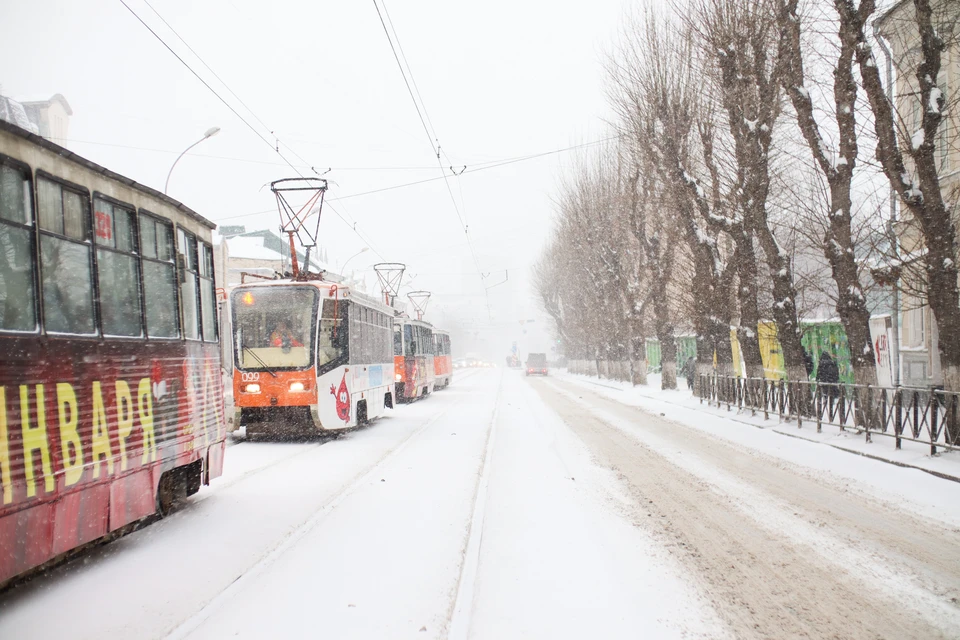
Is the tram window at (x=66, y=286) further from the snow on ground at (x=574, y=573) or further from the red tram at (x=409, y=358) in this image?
the red tram at (x=409, y=358)

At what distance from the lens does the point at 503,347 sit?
510ft

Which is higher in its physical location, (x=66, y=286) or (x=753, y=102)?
(x=753, y=102)

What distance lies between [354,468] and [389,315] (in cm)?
955

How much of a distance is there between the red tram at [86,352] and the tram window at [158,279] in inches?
0.7

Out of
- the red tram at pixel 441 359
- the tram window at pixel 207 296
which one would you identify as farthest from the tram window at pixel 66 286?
the red tram at pixel 441 359

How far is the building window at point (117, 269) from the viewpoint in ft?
17.8

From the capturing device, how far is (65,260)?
194 inches

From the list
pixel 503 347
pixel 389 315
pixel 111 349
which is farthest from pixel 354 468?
pixel 503 347

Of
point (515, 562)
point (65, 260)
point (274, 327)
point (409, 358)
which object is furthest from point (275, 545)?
point (409, 358)

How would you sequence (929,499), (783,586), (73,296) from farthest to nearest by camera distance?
(929,499) < (73,296) < (783,586)

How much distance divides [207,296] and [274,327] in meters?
4.86

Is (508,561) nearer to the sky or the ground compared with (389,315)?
nearer to the ground

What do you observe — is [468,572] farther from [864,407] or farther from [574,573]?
[864,407]

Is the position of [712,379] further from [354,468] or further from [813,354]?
[354,468]
